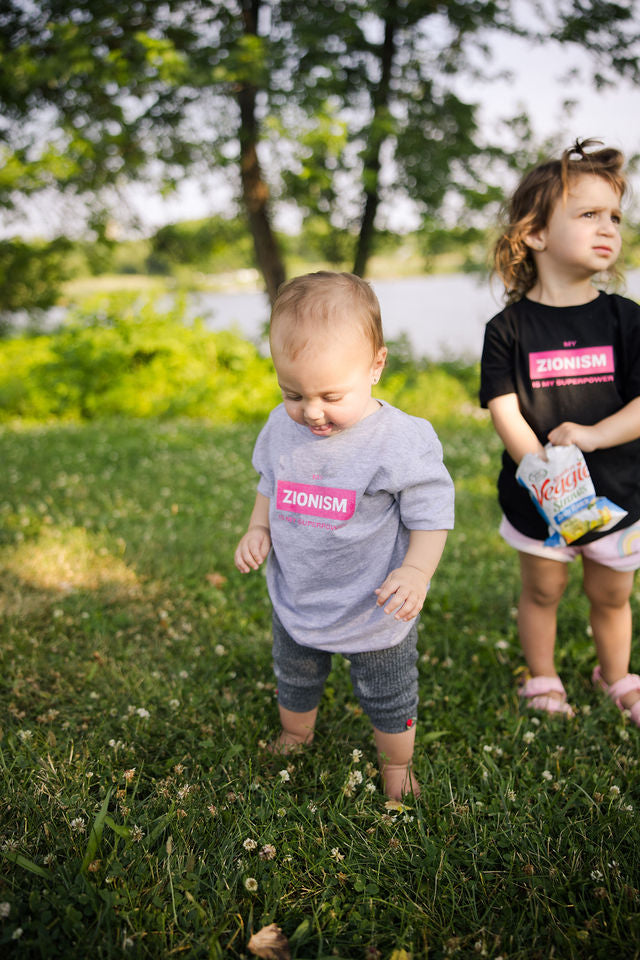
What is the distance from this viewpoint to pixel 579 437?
2.42m

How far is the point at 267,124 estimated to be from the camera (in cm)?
1001

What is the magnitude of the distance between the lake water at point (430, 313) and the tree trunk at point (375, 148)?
950 millimetres

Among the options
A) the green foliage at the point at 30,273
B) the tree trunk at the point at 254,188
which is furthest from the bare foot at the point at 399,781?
the green foliage at the point at 30,273

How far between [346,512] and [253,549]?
0.39m

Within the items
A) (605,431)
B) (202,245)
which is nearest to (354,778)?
(605,431)

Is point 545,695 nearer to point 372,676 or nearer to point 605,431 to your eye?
point 372,676

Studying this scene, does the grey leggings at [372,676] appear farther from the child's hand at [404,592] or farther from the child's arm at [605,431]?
the child's arm at [605,431]

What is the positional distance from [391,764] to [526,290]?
6.29 ft

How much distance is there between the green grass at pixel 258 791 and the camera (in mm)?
1682

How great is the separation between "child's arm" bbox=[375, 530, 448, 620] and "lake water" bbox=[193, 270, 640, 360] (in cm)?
84

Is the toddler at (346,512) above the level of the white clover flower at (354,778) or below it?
above

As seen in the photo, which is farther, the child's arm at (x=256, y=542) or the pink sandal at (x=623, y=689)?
the pink sandal at (x=623, y=689)

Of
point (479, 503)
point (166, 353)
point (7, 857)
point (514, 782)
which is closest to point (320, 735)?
A: point (514, 782)

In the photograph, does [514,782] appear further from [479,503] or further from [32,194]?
[32,194]
